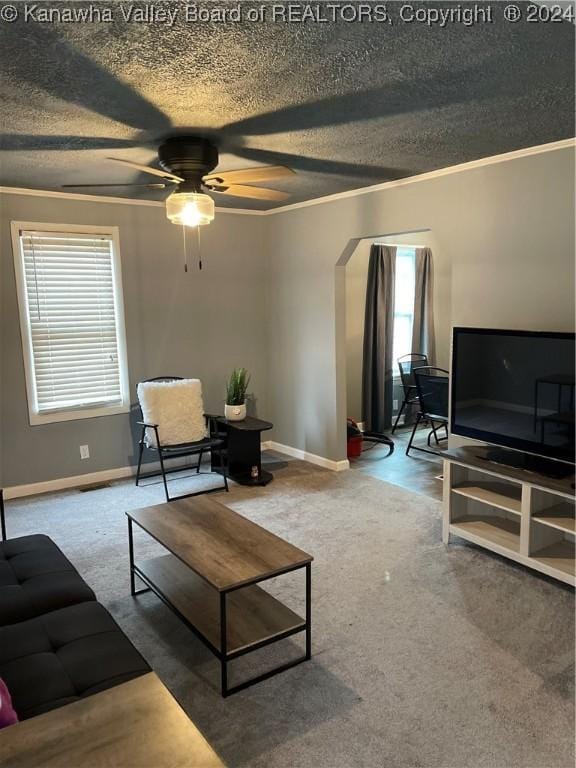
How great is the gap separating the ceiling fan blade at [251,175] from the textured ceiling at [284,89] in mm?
196

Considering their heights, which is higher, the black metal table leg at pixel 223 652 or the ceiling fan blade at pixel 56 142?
the ceiling fan blade at pixel 56 142

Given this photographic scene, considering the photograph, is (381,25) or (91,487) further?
(91,487)

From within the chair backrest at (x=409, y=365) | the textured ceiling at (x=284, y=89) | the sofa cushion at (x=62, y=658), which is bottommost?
the sofa cushion at (x=62, y=658)

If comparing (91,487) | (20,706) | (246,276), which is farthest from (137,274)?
(20,706)

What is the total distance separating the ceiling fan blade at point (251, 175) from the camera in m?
2.74

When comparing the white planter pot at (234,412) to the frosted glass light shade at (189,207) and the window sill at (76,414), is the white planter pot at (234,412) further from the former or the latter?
the frosted glass light shade at (189,207)

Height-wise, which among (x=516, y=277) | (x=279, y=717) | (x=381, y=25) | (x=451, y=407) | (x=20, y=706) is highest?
(x=381, y=25)

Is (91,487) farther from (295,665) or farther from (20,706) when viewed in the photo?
(20,706)

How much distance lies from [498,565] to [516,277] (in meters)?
1.68

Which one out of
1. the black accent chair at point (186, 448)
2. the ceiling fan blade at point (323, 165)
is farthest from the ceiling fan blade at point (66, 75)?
the black accent chair at point (186, 448)

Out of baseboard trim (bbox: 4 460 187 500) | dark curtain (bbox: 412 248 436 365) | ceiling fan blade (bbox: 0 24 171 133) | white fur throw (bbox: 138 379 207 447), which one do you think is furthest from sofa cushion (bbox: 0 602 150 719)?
dark curtain (bbox: 412 248 436 365)

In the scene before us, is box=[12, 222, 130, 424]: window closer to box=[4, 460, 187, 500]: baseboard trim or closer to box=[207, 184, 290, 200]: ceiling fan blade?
box=[4, 460, 187, 500]: baseboard trim

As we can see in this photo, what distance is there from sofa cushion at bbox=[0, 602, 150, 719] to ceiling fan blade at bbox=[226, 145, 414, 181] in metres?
2.45

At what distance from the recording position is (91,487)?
4582 millimetres
